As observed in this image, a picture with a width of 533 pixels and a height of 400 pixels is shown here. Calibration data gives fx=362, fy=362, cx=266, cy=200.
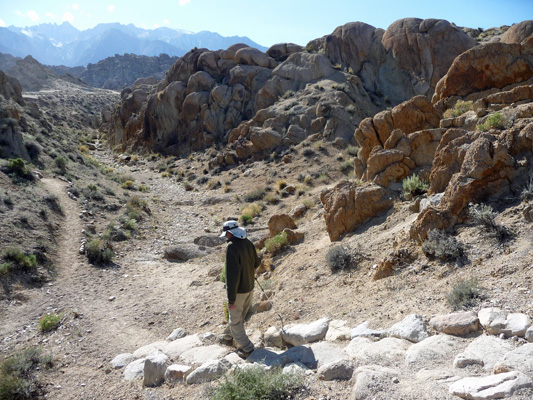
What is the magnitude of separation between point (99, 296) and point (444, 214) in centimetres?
841

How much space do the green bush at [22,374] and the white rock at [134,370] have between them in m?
1.28

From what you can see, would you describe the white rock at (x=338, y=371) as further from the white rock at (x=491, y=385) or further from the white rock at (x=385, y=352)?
the white rock at (x=491, y=385)

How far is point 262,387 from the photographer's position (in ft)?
11.9

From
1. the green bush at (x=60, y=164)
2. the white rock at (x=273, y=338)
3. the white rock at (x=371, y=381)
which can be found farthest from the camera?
the green bush at (x=60, y=164)

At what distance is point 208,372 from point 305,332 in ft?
4.52

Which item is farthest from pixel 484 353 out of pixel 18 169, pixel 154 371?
pixel 18 169

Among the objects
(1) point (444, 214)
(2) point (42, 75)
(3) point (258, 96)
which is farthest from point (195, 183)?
(2) point (42, 75)

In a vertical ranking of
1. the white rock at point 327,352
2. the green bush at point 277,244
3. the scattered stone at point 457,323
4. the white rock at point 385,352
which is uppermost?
the scattered stone at point 457,323

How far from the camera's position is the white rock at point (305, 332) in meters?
4.85

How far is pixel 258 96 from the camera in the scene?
30.0m

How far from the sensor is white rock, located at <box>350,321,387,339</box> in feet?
14.0

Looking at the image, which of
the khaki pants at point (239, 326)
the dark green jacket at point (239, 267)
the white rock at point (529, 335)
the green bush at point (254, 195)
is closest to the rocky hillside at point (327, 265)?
the white rock at point (529, 335)

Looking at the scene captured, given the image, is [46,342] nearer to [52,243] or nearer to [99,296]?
[99,296]

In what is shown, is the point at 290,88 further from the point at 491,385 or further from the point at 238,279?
the point at 491,385
